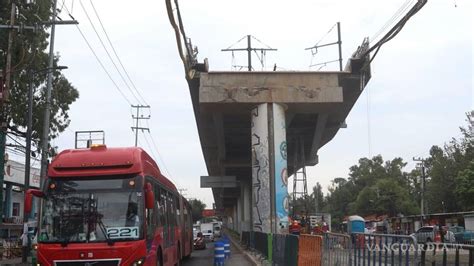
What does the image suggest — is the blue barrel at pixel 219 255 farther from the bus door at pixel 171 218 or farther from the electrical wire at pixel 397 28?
the electrical wire at pixel 397 28

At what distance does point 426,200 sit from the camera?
82.2 m

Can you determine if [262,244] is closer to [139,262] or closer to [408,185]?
[139,262]

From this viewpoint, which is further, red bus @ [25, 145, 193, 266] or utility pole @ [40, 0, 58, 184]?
utility pole @ [40, 0, 58, 184]

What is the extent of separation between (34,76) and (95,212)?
59.7 feet

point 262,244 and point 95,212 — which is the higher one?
point 95,212

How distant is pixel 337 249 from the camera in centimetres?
1254

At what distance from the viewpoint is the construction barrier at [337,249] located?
462 inches

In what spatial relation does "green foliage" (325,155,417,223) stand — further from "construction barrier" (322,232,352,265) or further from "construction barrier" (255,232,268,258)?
"construction barrier" (322,232,352,265)

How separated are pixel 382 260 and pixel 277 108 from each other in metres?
19.3

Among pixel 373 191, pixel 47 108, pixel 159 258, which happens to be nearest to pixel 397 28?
pixel 159 258

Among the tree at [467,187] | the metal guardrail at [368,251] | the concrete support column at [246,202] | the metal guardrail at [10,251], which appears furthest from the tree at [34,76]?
the tree at [467,187]

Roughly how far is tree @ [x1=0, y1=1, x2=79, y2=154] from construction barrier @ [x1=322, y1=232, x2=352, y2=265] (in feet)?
44.7

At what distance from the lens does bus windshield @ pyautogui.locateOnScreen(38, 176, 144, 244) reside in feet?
39.3

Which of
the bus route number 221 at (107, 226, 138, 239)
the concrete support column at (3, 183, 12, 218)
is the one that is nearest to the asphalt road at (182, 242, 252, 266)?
the bus route number 221 at (107, 226, 138, 239)
